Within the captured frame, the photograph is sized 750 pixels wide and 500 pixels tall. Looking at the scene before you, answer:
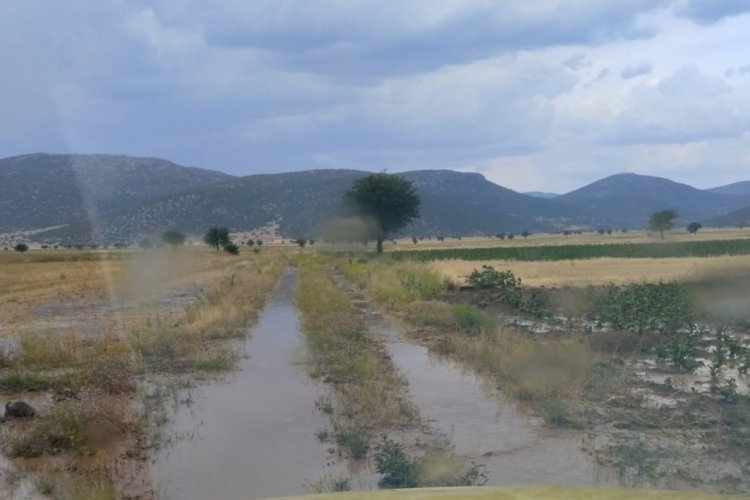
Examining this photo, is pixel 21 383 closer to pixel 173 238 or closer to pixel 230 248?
pixel 173 238

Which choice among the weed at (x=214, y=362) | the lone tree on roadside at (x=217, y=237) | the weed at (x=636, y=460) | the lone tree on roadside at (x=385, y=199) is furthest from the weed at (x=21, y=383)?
the lone tree on roadside at (x=385, y=199)

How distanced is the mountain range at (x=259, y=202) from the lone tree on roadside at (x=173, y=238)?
492cm

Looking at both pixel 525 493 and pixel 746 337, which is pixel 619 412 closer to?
pixel 525 493

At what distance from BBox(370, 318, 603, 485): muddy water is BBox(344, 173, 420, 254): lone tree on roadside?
200 feet

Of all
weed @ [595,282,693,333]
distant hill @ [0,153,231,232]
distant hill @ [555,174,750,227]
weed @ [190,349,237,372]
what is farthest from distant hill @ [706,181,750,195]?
weed @ [190,349,237,372]

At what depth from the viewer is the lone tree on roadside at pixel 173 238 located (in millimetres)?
29641

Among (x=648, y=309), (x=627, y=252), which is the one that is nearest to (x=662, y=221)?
(x=627, y=252)

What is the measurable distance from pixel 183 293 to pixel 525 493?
3802 centimetres

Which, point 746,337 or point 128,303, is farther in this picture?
point 128,303

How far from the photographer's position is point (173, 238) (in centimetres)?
3005

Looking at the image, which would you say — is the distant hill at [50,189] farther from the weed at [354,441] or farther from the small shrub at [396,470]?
the small shrub at [396,470]

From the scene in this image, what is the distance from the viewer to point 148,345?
17.5 metres

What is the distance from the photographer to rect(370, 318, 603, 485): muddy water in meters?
8.50

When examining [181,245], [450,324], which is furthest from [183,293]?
[450,324]
